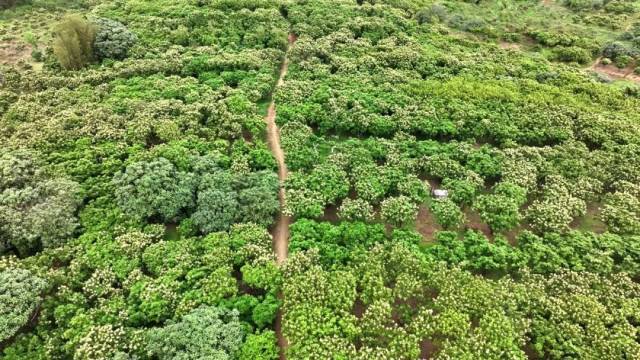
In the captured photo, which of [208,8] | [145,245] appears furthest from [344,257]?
[208,8]

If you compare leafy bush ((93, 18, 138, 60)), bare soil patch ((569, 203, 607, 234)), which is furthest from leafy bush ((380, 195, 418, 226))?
leafy bush ((93, 18, 138, 60))

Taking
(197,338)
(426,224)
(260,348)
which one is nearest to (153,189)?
(197,338)

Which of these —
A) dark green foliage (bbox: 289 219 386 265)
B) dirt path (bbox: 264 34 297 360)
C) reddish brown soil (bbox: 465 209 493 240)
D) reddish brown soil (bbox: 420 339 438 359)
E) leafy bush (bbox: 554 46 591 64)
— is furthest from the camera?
leafy bush (bbox: 554 46 591 64)

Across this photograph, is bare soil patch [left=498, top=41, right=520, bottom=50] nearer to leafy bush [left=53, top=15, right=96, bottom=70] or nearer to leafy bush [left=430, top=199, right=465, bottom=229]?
leafy bush [left=430, top=199, right=465, bottom=229]

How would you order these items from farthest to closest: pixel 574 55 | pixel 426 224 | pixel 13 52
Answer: pixel 574 55
pixel 13 52
pixel 426 224

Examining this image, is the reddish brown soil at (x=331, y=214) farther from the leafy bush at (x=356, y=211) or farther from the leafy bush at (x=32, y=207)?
the leafy bush at (x=32, y=207)

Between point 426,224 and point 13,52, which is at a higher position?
point 13,52

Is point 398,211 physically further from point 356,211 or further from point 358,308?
point 358,308
